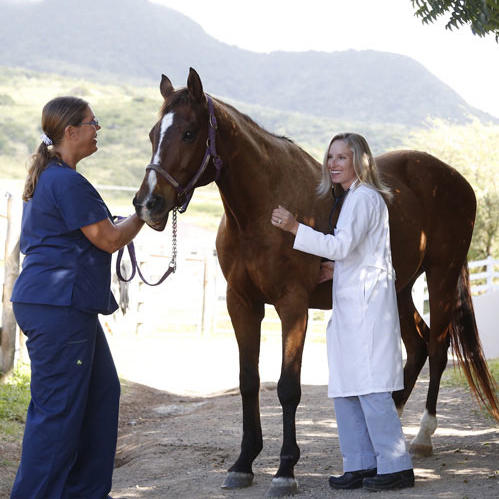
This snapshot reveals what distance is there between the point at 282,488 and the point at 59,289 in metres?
1.60

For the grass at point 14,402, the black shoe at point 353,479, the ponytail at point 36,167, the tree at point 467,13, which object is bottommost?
the grass at point 14,402

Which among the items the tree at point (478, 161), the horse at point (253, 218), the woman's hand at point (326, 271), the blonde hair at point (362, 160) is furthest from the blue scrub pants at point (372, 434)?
the tree at point (478, 161)

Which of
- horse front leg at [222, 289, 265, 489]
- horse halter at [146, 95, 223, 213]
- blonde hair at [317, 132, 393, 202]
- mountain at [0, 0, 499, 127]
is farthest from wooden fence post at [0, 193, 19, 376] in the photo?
mountain at [0, 0, 499, 127]

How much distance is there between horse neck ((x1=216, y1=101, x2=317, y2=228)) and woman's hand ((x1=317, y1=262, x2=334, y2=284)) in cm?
43

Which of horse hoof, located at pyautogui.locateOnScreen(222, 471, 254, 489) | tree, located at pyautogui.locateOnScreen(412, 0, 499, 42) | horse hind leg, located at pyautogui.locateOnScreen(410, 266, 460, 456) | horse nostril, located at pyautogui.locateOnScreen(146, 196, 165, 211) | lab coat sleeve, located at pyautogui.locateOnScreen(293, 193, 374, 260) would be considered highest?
tree, located at pyautogui.locateOnScreen(412, 0, 499, 42)

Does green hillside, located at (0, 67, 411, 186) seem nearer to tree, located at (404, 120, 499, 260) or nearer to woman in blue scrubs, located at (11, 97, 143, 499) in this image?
tree, located at (404, 120, 499, 260)

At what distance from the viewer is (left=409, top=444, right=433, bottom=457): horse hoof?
4652 millimetres

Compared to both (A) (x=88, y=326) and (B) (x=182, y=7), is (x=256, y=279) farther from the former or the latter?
(B) (x=182, y=7)

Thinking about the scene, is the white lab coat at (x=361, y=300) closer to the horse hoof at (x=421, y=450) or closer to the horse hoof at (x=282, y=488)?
the horse hoof at (x=282, y=488)

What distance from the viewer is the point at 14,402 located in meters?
6.43

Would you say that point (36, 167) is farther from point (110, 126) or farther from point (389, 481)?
point (110, 126)

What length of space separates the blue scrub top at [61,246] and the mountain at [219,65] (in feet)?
376

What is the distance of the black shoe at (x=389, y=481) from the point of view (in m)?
3.62

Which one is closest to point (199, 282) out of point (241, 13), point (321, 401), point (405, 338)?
point (321, 401)
